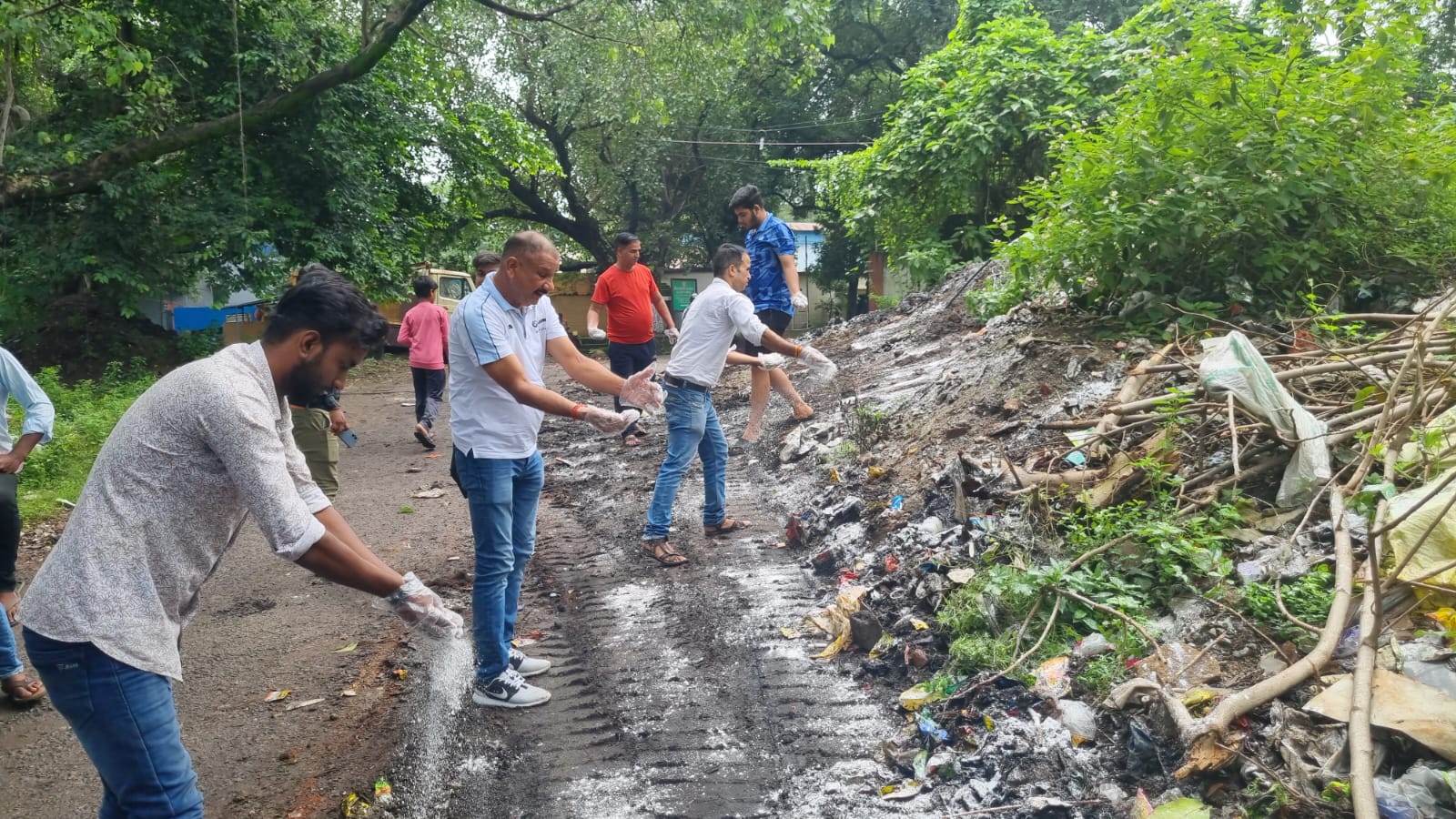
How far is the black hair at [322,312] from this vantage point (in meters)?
2.20

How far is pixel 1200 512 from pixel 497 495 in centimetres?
300

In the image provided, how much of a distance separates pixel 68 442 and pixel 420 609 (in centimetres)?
855

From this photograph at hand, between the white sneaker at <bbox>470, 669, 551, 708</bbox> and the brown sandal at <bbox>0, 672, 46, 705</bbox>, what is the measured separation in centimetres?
194

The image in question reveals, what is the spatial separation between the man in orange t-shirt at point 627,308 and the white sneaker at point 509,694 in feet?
14.5

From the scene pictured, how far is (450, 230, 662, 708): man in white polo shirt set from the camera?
361cm

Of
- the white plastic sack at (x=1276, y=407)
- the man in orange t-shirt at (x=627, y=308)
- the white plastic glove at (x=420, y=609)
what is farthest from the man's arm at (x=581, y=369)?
the man in orange t-shirt at (x=627, y=308)

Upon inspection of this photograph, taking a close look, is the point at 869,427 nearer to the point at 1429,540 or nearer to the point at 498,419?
the point at 498,419

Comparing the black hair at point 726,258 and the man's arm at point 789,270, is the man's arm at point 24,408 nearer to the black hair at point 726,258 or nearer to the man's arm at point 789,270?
the black hair at point 726,258

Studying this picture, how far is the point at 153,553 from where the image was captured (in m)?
2.04

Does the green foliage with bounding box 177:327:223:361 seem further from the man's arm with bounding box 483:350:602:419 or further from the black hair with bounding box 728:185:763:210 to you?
the man's arm with bounding box 483:350:602:419

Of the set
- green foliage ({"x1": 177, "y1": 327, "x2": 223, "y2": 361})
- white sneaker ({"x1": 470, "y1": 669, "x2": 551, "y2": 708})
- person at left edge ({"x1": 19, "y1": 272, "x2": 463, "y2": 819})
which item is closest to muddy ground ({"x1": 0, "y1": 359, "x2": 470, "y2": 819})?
white sneaker ({"x1": 470, "y1": 669, "x2": 551, "y2": 708})

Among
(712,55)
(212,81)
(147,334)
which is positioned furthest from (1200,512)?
(147,334)

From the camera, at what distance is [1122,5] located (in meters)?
22.5

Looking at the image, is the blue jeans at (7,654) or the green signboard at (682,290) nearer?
the blue jeans at (7,654)
